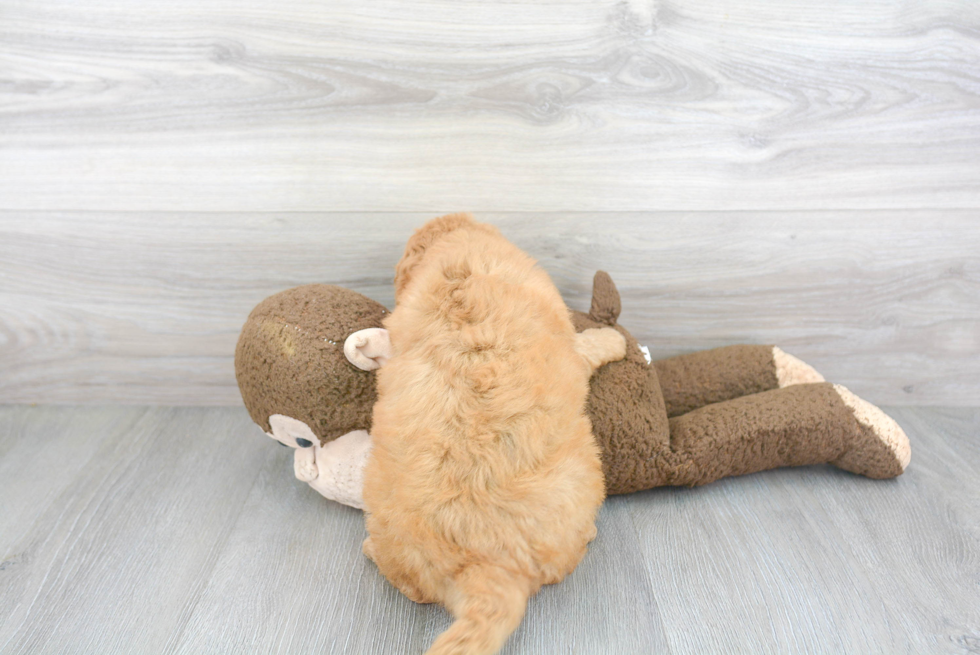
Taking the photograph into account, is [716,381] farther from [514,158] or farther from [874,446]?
[514,158]

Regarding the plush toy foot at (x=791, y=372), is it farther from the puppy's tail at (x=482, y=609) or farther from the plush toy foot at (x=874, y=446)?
the puppy's tail at (x=482, y=609)

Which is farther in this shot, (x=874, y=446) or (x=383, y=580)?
(x=874, y=446)

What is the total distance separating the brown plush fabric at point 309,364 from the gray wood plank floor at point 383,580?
0.17 m

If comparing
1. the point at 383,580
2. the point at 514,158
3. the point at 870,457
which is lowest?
the point at 383,580

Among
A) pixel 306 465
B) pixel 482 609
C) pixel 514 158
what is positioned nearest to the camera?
pixel 482 609

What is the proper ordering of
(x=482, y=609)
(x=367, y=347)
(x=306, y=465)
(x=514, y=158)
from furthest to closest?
1. (x=514, y=158)
2. (x=306, y=465)
3. (x=367, y=347)
4. (x=482, y=609)

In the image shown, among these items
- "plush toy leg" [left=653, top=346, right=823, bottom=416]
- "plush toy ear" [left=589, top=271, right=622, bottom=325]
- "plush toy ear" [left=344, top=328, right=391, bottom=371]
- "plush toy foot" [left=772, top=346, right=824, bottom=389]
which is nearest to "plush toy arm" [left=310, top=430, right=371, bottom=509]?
"plush toy ear" [left=344, top=328, right=391, bottom=371]

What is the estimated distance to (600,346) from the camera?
Answer: 2.85 feet

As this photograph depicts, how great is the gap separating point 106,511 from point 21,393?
44 centimetres

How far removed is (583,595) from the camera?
76cm

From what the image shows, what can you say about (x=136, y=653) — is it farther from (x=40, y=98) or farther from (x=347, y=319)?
(x=40, y=98)

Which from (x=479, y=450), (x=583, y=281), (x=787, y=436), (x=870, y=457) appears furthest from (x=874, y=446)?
(x=479, y=450)

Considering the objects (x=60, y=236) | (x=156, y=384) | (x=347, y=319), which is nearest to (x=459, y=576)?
(x=347, y=319)

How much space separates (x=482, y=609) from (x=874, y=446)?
664 mm
